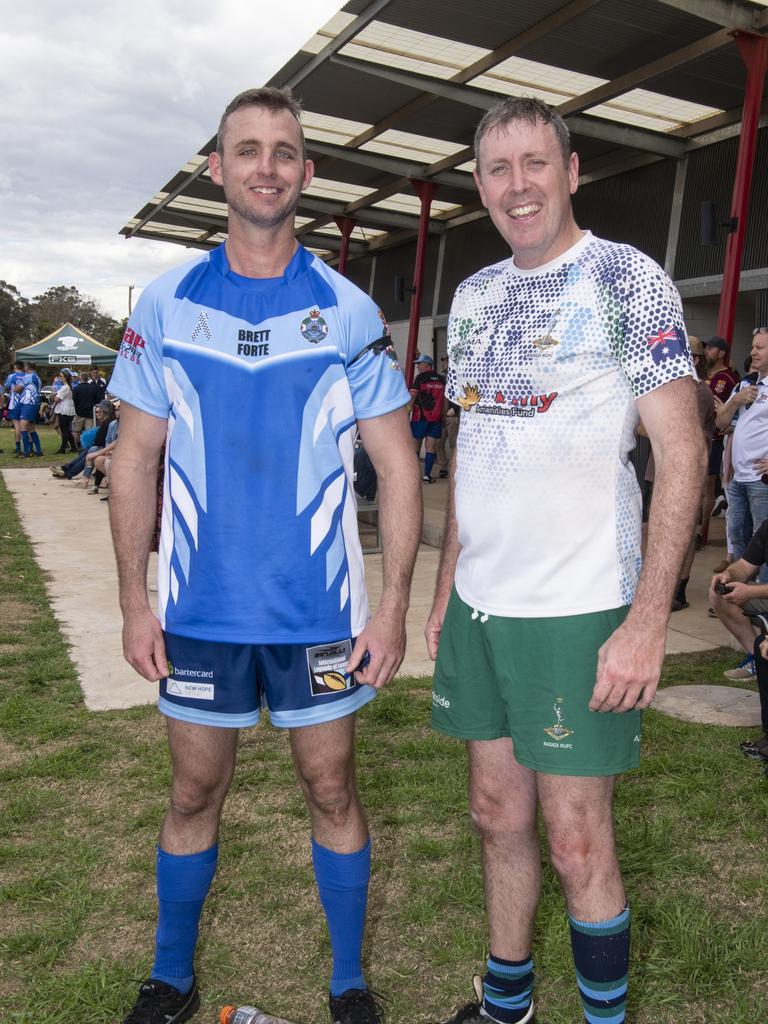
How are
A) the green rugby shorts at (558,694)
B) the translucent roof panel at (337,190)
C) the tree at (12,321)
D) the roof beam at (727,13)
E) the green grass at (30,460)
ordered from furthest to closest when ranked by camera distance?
1. the tree at (12,321)
2. the green grass at (30,460)
3. the translucent roof panel at (337,190)
4. the roof beam at (727,13)
5. the green rugby shorts at (558,694)

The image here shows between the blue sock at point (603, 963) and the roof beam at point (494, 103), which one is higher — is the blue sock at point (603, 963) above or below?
below

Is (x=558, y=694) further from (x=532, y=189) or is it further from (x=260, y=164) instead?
(x=260, y=164)

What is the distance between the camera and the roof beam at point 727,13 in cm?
905

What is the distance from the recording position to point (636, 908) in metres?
3.08

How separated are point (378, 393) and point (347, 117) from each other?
517 inches

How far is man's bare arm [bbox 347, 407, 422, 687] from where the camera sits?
2.37m

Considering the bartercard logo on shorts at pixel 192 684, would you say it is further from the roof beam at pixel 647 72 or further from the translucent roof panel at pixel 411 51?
the translucent roof panel at pixel 411 51

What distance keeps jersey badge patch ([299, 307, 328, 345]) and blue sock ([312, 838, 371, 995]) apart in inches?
50.7

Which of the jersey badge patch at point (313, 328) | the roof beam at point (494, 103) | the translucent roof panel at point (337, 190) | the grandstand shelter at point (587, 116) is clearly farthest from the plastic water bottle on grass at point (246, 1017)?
the translucent roof panel at point (337, 190)

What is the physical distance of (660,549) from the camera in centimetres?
195

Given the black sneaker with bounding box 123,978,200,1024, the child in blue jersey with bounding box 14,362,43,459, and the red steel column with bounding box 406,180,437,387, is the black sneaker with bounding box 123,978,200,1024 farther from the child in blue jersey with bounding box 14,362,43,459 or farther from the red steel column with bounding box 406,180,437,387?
the child in blue jersey with bounding box 14,362,43,459

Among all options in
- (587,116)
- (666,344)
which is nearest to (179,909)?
(666,344)

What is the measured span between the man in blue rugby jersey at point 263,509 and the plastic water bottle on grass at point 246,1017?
16 cm

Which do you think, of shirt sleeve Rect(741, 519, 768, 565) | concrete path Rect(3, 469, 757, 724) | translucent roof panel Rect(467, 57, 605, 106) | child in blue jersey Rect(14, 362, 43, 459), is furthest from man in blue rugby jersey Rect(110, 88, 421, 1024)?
child in blue jersey Rect(14, 362, 43, 459)
